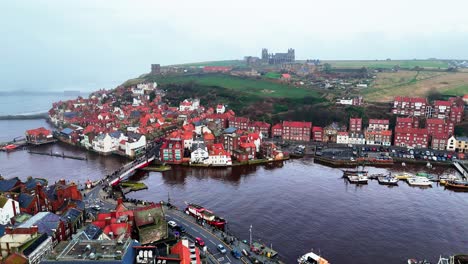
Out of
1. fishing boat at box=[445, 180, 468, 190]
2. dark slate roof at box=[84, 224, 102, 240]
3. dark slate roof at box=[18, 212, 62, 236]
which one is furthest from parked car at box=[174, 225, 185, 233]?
fishing boat at box=[445, 180, 468, 190]

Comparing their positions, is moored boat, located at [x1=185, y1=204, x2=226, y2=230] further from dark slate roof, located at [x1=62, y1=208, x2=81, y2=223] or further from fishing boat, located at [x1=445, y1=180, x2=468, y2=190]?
fishing boat, located at [x1=445, y1=180, x2=468, y2=190]

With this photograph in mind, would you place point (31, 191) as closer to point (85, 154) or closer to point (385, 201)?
point (85, 154)

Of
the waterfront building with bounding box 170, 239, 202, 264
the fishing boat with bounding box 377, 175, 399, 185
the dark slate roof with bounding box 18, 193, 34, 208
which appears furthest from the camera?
the fishing boat with bounding box 377, 175, 399, 185

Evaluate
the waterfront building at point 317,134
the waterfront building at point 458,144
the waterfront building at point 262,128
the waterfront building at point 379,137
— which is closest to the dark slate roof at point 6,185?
the waterfront building at point 262,128

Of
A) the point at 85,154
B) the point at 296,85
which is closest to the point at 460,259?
the point at 85,154

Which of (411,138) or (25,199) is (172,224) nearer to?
(25,199)

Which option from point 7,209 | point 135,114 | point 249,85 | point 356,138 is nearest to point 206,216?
point 7,209
